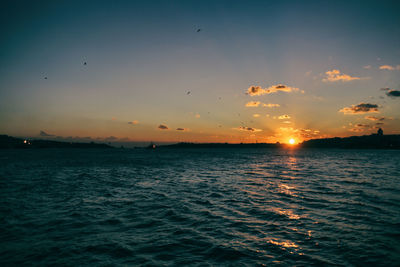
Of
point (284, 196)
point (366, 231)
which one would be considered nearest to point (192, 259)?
point (366, 231)

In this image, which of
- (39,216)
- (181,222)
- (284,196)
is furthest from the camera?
(284,196)

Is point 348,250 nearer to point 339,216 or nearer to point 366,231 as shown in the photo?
point 366,231

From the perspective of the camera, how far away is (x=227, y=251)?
10562mm

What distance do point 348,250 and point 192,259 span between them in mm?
7431

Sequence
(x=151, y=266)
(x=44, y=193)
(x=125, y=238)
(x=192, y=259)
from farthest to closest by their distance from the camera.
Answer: (x=44, y=193)
(x=125, y=238)
(x=192, y=259)
(x=151, y=266)

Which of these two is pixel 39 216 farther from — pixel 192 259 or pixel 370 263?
pixel 370 263

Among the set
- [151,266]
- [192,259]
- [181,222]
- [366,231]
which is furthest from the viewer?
[181,222]

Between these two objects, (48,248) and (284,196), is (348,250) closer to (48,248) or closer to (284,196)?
(284,196)

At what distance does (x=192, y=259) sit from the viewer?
32.5 feet

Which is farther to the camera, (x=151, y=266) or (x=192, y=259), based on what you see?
(x=192, y=259)

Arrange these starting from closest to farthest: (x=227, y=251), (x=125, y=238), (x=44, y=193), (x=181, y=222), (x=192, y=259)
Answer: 1. (x=192, y=259)
2. (x=227, y=251)
3. (x=125, y=238)
4. (x=181, y=222)
5. (x=44, y=193)

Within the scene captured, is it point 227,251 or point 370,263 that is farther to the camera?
point 227,251

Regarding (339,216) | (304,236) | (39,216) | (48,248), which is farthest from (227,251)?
(39,216)

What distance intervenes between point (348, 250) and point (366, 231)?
365cm
